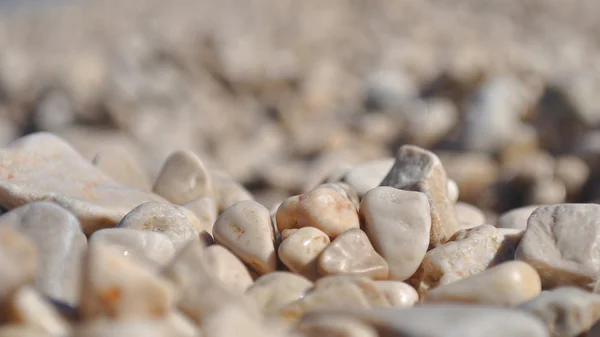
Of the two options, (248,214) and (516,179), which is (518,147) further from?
(248,214)

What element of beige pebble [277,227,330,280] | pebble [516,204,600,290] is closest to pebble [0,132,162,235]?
beige pebble [277,227,330,280]

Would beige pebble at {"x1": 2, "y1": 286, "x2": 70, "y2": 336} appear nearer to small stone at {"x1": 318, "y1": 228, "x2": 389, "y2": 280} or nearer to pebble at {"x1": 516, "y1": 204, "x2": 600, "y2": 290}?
small stone at {"x1": 318, "y1": 228, "x2": 389, "y2": 280}

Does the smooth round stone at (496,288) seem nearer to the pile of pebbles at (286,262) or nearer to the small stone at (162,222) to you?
the pile of pebbles at (286,262)

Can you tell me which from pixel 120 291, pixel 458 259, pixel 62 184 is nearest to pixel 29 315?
pixel 120 291

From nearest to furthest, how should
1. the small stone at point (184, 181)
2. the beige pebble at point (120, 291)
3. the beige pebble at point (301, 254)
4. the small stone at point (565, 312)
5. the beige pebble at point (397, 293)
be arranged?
the beige pebble at point (120, 291) → the small stone at point (565, 312) → the beige pebble at point (397, 293) → the beige pebble at point (301, 254) → the small stone at point (184, 181)

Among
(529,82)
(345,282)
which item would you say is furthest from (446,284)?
(529,82)

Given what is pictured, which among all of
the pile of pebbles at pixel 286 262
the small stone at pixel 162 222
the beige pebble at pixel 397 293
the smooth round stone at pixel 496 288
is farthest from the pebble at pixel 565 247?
the small stone at pixel 162 222

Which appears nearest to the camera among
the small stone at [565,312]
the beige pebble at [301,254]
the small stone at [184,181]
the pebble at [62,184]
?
the small stone at [565,312]
